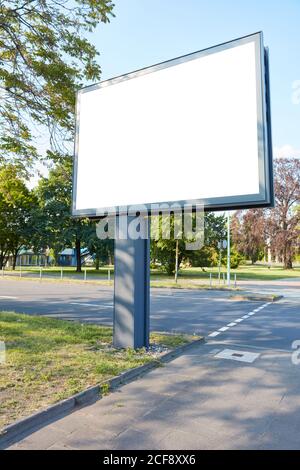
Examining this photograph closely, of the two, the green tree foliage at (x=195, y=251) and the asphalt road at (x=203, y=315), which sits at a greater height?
the green tree foliage at (x=195, y=251)

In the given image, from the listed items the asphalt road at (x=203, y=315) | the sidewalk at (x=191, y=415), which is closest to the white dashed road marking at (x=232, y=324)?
the asphalt road at (x=203, y=315)

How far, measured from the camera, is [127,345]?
585 centimetres

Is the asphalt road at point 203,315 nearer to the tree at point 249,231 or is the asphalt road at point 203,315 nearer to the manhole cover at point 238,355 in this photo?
the manhole cover at point 238,355

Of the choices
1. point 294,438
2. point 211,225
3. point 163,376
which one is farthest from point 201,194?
point 211,225

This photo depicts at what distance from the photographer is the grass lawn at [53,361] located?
12.6 ft

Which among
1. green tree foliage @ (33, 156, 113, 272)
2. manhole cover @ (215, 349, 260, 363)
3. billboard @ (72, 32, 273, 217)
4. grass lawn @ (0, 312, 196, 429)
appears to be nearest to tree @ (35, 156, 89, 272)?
green tree foliage @ (33, 156, 113, 272)

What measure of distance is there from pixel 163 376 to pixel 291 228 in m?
45.3

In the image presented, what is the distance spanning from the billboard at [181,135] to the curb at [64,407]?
2.60 meters

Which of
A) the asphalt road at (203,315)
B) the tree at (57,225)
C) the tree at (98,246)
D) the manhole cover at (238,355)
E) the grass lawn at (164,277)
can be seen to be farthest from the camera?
the tree at (57,225)

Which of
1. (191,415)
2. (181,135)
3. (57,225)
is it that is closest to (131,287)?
(191,415)

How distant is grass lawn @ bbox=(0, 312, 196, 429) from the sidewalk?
1.28 feet

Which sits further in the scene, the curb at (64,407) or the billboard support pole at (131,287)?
the billboard support pole at (131,287)

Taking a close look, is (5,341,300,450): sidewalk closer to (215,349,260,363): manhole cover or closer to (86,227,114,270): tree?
(215,349,260,363): manhole cover

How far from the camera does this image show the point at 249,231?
45.4m
